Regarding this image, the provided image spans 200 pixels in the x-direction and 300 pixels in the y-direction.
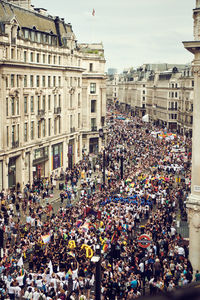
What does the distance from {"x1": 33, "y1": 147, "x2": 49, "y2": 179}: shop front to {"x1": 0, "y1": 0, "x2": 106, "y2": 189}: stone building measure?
7 cm

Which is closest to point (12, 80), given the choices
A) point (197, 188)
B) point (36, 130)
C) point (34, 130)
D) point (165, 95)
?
point (34, 130)

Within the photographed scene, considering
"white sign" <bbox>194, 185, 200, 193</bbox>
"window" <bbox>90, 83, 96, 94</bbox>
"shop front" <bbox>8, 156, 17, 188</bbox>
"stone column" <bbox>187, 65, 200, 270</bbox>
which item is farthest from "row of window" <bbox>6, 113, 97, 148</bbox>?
"white sign" <bbox>194, 185, 200, 193</bbox>

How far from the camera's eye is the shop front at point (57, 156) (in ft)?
175

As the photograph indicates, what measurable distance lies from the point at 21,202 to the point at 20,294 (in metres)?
20.6

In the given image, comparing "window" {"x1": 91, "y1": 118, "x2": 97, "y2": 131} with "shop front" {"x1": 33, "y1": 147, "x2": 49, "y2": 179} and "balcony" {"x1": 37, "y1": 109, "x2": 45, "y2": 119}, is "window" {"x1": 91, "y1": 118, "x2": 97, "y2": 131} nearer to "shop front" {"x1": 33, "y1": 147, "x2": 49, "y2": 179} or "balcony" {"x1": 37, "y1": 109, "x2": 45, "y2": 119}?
"shop front" {"x1": 33, "y1": 147, "x2": 49, "y2": 179}

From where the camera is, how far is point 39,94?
48812 mm

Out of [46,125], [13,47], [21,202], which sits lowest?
[21,202]

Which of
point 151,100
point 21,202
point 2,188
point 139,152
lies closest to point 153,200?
point 21,202

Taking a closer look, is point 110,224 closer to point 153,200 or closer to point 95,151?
point 153,200

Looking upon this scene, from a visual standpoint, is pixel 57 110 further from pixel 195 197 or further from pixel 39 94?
pixel 195 197

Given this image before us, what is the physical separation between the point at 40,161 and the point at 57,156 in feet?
18.2

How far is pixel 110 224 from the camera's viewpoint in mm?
26688

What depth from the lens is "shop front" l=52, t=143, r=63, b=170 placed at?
5334 centimetres

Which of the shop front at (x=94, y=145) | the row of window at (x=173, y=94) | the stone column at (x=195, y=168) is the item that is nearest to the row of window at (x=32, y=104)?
the shop front at (x=94, y=145)
